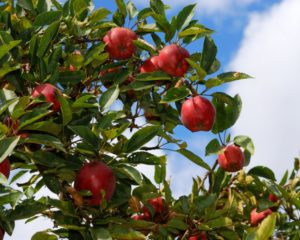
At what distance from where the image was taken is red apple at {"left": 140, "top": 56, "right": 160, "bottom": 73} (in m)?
3.28

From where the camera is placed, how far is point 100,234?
2.70 m

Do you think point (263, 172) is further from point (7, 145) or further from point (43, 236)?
point (7, 145)

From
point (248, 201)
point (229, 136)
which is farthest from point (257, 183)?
point (229, 136)

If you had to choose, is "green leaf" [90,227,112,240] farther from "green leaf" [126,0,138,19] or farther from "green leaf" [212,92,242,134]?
"green leaf" [126,0,138,19]

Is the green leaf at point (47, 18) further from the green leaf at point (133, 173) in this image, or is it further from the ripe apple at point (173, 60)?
the green leaf at point (133, 173)

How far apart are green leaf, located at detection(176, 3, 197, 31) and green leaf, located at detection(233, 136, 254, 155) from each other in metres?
0.76

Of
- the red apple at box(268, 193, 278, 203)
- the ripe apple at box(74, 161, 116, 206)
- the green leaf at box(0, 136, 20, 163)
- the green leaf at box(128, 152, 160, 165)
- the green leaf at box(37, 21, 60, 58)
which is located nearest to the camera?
the green leaf at box(0, 136, 20, 163)

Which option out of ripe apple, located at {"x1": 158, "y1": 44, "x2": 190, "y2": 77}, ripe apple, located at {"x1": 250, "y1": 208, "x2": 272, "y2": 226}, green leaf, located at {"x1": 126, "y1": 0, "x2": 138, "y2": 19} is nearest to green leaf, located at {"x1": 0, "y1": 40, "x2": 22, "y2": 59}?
ripe apple, located at {"x1": 158, "y1": 44, "x2": 190, "y2": 77}

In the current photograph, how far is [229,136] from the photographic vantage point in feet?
12.1

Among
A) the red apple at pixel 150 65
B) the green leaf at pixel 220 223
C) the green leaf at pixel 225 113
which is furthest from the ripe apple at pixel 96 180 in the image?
the green leaf at pixel 225 113

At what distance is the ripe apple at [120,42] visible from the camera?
3285 millimetres

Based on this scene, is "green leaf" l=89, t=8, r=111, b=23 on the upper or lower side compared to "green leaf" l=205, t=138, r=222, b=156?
upper

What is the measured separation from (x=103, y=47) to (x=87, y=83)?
29 centimetres

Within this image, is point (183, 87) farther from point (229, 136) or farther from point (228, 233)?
point (228, 233)
